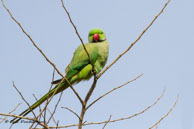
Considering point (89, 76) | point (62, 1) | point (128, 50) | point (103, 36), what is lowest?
point (89, 76)

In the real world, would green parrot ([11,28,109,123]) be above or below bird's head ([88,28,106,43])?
below

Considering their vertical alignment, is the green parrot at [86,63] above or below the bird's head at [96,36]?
below

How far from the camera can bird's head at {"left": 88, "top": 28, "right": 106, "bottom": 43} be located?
515cm

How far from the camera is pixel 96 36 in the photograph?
5148 mm

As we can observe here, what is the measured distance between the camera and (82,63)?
471cm

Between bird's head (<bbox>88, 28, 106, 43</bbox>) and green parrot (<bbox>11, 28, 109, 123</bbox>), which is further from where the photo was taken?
bird's head (<bbox>88, 28, 106, 43</bbox>)

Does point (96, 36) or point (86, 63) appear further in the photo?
point (96, 36)

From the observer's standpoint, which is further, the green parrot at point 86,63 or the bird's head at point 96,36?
the bird's head at point 96,36

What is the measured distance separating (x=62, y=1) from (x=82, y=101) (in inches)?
37.1

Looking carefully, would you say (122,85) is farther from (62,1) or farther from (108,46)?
(108,46)

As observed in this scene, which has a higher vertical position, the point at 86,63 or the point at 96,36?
the point at 96,36

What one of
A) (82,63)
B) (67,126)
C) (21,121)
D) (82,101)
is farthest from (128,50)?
(82,63)

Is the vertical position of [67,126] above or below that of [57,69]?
below

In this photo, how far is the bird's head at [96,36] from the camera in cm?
515
